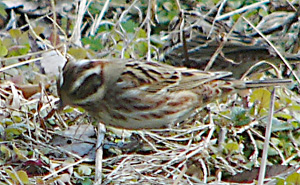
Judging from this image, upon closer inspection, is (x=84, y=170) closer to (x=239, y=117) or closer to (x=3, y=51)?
(x=239, y=117)

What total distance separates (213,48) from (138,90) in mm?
1276

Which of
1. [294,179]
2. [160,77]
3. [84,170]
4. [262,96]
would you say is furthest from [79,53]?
[294,179]

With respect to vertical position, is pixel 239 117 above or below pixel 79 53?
below

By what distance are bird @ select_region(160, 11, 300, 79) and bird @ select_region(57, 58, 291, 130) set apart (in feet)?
2.11

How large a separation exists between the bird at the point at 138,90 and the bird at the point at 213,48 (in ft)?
2.11

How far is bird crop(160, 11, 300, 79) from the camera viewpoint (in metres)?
5.57

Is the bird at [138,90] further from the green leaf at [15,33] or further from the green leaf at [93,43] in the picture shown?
the green leaf at [15,33]

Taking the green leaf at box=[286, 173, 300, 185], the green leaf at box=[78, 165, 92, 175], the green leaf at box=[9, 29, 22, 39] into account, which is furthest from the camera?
the green leaf at box=[9, 29, 22, 39]

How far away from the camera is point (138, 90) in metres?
4.75

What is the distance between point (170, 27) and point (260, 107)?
164cm

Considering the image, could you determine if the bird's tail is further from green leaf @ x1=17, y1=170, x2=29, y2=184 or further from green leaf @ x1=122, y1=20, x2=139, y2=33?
green leaf @ x1=17, y1=170, x2=29, y2=184

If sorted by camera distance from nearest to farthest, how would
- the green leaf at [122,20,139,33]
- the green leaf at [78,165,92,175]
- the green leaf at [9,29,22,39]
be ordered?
the green leaf at [78,165,92,175]
the green leaf at [9,29,22,39]
the green leaf at [122,20,139,33]

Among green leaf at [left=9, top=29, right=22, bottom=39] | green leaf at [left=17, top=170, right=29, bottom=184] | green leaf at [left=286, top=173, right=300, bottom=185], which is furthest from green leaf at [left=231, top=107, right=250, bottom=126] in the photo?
green leaf at [left=9, top=29, right=22, bottom=39]

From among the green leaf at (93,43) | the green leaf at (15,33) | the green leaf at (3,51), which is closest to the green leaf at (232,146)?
the green leaf at (93,43)
